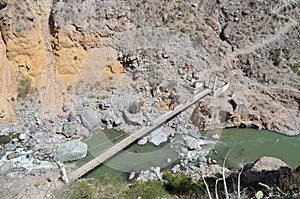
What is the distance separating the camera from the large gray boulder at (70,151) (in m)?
17.1

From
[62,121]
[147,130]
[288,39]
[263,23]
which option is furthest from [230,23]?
[62,121]

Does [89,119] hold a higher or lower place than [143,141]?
higher

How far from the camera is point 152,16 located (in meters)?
23.4

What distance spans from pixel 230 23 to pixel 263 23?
7.74ft

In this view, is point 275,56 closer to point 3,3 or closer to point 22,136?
point 22,136

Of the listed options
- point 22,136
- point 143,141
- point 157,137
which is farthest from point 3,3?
point 157,137

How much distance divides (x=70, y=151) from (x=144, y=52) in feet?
25.7

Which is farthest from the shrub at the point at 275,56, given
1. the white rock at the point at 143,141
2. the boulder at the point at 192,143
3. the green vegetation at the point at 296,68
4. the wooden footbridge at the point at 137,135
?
the white rock at the point at 143,141

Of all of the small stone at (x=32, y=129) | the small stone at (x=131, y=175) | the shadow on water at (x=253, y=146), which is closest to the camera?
Answer: the small stone at (x=131, y=175)

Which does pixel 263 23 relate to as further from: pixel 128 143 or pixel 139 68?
pixel 128 143

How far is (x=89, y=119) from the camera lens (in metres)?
19.7

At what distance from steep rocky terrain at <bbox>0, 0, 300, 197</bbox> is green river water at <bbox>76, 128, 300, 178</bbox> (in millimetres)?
682

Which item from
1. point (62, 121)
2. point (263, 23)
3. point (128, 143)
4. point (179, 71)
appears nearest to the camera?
point (128, 143)

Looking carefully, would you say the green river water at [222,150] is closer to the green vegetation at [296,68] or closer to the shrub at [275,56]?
the green vegetation at [296,68]
